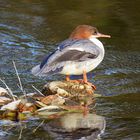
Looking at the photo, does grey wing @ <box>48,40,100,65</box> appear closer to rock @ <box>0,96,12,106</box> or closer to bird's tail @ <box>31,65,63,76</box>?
bird's tail @ <box>31,65,63,76</box>

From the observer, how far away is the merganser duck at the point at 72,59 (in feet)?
26.3

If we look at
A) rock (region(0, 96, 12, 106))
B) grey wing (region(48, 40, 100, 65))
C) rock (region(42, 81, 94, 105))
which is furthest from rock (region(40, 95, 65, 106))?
grey wing (region(48, 40, 100, 65))

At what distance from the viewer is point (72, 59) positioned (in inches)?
318

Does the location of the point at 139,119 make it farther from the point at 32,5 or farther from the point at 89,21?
the point at 32,5

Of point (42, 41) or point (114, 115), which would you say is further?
point (42, 41)

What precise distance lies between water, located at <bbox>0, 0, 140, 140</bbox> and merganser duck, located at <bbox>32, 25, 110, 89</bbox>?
1.28 ft

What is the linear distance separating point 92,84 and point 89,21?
3.89 metres

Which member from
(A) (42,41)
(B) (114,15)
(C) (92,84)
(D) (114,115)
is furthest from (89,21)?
(D) (114,115)

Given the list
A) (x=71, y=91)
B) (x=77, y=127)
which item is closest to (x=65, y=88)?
(x=71, y=91)

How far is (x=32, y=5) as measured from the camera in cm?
1366

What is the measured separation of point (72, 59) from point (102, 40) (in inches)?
115

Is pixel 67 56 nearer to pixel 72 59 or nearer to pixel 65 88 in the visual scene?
pixel 72 59

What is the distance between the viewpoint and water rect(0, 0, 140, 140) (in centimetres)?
728

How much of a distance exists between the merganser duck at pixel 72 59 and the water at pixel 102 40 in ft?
1.28
